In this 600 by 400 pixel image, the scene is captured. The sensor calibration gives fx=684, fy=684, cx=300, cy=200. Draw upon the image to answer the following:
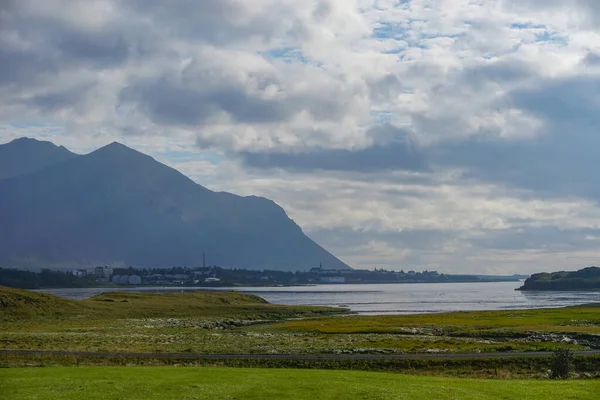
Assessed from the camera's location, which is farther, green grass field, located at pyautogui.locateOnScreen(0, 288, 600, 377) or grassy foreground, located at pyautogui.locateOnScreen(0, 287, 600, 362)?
grassy foreground, located at pyautogui.locateOnScreen(0, 287, 600, 362)

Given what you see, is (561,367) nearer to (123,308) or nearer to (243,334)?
(243,334)

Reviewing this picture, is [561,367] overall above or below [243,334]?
above

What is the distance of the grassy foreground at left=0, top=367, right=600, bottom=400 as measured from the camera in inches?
1209

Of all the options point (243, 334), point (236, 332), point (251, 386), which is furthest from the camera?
point (236, 332)

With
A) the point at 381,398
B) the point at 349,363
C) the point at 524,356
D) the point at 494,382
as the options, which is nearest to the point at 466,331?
the point at 524,356

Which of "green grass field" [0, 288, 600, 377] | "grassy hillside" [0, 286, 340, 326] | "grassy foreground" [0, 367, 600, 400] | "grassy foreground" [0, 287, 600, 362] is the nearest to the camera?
"grassy foreground" [0, 367, 600, 400]

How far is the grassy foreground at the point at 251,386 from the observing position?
3070 centimetres

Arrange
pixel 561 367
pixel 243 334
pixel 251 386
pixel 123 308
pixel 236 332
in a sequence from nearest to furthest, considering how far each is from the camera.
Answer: pixel 251 386 < pixel 561 367 < pixel 243 334 < pixel 236 332 < pixel 123 308

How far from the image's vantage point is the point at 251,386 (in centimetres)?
3291

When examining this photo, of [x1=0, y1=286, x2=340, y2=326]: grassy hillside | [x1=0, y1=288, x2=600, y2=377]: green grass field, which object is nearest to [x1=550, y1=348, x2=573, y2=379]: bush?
[x1=0, y1=288, x2=600, y2=377]: green grass field

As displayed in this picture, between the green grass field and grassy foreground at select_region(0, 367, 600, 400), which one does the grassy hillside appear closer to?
the green grass field

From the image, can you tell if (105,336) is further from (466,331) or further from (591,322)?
(591,322)

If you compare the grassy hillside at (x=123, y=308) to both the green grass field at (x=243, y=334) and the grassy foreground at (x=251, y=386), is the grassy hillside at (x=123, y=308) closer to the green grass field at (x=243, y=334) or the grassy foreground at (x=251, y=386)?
the green grass field at (x=243, y=334)

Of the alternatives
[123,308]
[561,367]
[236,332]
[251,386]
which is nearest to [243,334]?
[236,332]
